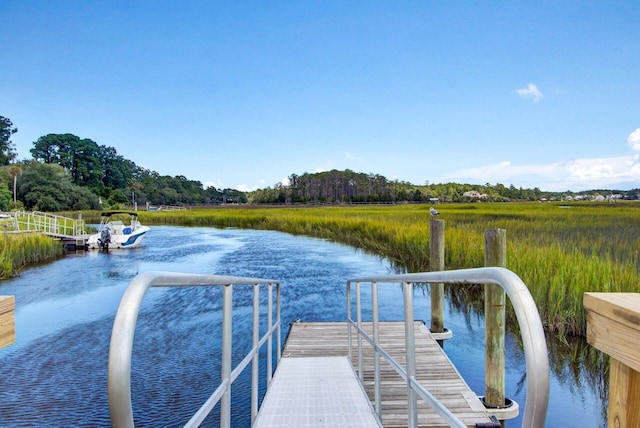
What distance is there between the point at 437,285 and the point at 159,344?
15.3ft

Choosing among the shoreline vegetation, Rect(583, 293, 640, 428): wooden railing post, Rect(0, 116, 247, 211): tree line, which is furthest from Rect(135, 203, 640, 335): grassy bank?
Rect(0, 116, 247, 211): tree line

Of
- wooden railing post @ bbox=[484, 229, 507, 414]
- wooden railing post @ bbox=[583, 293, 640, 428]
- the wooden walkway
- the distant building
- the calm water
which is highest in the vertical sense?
the distant building

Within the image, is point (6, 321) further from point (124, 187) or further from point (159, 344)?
point (124, 187)

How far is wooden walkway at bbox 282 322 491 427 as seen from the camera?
3.67 meters

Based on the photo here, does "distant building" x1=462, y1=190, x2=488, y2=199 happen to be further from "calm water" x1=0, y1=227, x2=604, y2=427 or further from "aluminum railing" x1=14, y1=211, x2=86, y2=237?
"calm water" x1=0, y1=227, x2=604, y2=427

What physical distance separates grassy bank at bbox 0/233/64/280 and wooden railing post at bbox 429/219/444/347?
1270 centimetres

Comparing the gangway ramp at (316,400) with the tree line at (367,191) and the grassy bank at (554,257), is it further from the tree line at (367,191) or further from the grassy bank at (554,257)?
the tree line at (367,191)

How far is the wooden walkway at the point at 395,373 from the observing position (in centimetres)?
367

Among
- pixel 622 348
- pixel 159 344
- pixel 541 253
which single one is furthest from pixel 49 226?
pixel 622 348

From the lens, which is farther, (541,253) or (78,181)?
(78,181)

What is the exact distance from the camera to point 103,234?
21.0 meters

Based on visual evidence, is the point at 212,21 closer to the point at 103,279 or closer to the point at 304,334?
the point at 103,279

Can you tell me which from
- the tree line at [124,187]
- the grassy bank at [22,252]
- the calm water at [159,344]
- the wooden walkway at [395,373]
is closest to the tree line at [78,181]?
the tree line at [124,187]

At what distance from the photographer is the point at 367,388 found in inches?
171
